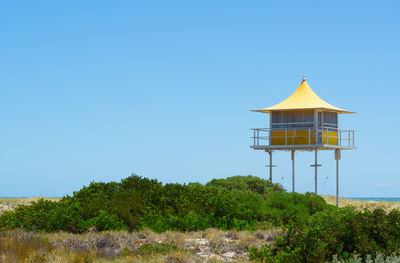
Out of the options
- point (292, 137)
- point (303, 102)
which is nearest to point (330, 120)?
point (303, 102)

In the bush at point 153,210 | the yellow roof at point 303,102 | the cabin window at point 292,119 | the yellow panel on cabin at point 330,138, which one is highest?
the yellow roof at point 303,102

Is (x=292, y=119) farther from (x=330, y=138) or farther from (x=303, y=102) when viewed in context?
(x=330, y=138)

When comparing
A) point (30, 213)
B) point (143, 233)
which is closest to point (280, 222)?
point (143, 233)

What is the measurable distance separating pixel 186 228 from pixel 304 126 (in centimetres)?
1863

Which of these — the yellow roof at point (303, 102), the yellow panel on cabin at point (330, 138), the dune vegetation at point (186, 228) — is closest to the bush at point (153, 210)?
the dune vegetation at point (186, 228)

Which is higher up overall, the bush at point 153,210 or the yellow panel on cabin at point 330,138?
the yellow panel on cabin at point 330,138

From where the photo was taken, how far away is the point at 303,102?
3162 centimetres

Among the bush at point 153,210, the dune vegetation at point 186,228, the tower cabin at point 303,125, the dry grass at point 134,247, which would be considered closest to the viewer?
the dune vegetation at point 186,228

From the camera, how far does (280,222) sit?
15539 mm

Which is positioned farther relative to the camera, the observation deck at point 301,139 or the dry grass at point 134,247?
the observation deck at point 301,139

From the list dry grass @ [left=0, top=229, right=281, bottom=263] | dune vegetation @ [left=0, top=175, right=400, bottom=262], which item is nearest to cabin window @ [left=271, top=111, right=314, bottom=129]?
dune vegetation @ [left=0, top=175, right=400, bottom=262]

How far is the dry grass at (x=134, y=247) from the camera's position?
9945 millimetres

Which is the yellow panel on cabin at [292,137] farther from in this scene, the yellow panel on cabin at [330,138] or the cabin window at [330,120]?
the cabin window at [330,120]

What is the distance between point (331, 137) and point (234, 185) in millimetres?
11055
